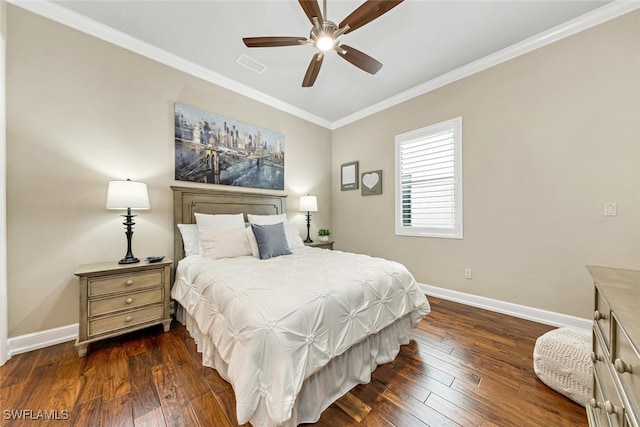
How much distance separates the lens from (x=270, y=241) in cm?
252

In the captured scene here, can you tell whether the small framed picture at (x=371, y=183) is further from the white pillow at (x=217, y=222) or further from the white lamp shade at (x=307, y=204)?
the white pillow at (x=217, y=222)

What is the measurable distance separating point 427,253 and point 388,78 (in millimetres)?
2455

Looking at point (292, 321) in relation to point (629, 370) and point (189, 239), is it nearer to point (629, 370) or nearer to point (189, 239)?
point (629, 370)

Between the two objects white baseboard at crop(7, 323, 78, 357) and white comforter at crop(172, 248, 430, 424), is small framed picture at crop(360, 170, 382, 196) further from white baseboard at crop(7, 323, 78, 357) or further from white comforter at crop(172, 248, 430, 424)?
white baseboard at crop(7, 323, 78, 357)

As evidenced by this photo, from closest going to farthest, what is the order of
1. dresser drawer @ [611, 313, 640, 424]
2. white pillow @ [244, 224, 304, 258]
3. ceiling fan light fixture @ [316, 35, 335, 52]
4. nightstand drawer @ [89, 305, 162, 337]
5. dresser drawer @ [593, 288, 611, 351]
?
1. dresser drawer @ [611, 313, 640, 424]
2. dresser drawer @ [593, 288, 611, 351]
3. ceiling fan light fixture @ [316, 35, 335, 52]
4. nightstand drawer @ [89, 305, 162, 337]
5. white pillow @ [244, 224, 304, 258]

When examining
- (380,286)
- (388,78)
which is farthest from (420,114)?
(380,286)

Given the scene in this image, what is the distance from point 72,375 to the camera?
1.64 metres

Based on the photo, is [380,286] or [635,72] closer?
[380,286]

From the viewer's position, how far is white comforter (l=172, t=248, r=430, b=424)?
112 centimetres

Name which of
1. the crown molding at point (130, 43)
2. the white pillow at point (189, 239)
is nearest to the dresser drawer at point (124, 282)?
the white pillow at point (189, 239)

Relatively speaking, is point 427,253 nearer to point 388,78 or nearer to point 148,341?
point 388,78

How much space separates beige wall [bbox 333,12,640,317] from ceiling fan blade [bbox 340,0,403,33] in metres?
1.95

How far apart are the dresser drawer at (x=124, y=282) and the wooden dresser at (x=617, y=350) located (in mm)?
2857

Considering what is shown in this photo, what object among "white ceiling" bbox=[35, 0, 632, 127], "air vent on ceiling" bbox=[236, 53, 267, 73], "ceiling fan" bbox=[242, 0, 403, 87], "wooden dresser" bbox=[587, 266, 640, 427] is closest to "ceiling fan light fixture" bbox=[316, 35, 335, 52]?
"ceiling fan" bbox=[242, 0, 403, 87]
